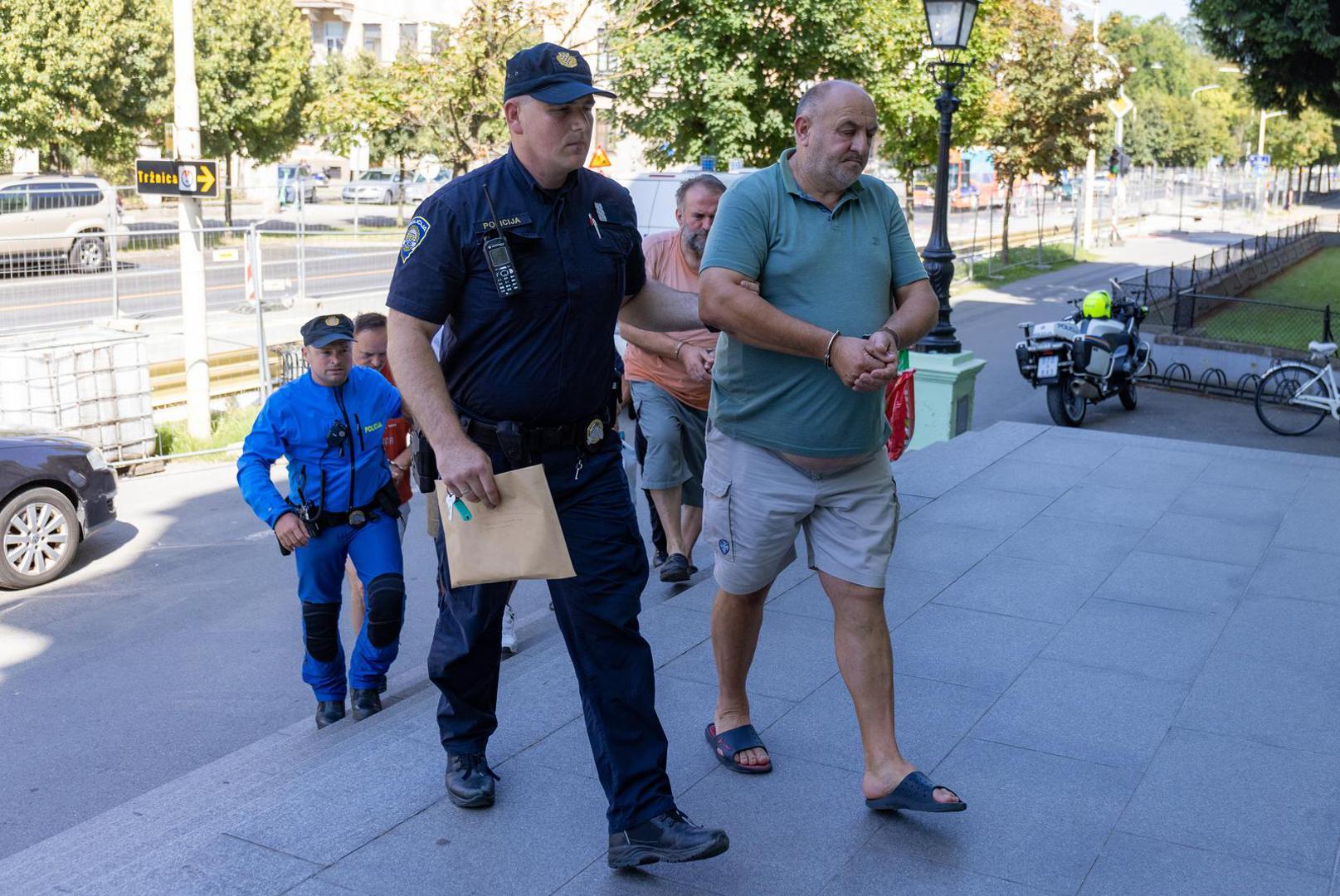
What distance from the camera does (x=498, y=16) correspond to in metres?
18.4

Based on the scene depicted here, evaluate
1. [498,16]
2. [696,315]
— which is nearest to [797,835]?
[696,315]

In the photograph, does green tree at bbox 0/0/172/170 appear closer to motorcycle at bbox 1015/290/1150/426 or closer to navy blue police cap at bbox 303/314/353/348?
motorcycle at bbox 1015/290/1150/426

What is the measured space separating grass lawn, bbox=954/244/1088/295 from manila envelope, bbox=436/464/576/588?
2702 cm

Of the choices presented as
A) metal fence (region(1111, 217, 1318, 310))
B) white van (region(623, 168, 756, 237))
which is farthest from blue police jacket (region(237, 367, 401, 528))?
metal fence (region(1111, 217, 1318, 310))

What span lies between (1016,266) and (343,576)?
32.5m

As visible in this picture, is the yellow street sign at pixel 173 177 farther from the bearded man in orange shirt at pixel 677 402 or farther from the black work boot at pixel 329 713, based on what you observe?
the black work boot at pixel 329 713

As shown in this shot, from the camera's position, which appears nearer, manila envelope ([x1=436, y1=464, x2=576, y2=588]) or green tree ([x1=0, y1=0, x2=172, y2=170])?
manila envelope ([x1=436, y1=464, x2=576, y2=588])

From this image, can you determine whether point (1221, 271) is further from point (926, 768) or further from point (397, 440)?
point (926, 768)

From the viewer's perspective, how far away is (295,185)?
26.8 metres

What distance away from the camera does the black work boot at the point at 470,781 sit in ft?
12.5

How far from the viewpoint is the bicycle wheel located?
45.1 feet

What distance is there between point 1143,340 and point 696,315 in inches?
552

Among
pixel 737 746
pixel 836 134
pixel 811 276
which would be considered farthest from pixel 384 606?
pixel 836 134

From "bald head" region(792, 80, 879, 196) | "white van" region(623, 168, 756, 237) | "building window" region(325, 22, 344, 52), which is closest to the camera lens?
"bald head" region(792, 80, 879, 196)
